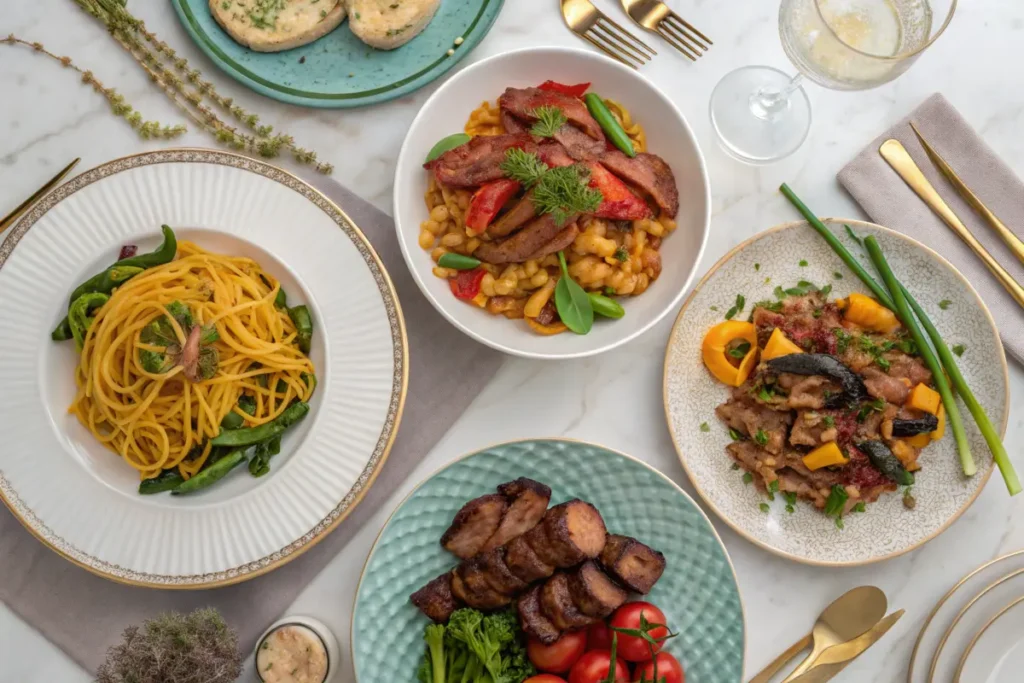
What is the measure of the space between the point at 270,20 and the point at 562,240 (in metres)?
1.30

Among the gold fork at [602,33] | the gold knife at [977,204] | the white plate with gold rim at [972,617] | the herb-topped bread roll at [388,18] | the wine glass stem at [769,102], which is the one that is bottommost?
the white plate with gold rim at [972,617]

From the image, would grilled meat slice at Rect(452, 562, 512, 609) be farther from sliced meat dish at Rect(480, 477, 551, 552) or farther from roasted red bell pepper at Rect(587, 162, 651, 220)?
roasted red bell pepper at Rect(587, 162, 651, 220)

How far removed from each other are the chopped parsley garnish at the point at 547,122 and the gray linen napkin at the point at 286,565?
0.68 meters

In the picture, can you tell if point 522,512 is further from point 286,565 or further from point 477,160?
point 477,160

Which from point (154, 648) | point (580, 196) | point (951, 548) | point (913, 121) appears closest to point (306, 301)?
point (580, 196)

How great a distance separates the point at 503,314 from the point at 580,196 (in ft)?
1.71

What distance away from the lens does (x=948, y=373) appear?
118 inches

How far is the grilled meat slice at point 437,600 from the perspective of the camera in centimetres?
281

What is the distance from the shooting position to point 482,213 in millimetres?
2746

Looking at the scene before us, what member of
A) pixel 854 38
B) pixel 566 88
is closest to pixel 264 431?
pixel 566 88

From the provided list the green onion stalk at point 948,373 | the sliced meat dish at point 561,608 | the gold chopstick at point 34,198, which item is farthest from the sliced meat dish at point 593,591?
the gold chopstick at point 34,198

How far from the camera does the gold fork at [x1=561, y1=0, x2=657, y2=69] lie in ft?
10.2

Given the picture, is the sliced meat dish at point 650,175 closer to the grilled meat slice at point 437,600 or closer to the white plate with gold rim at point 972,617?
the grilled meat slice at point 437,600

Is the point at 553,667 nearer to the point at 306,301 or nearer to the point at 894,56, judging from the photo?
the point at 306,301
